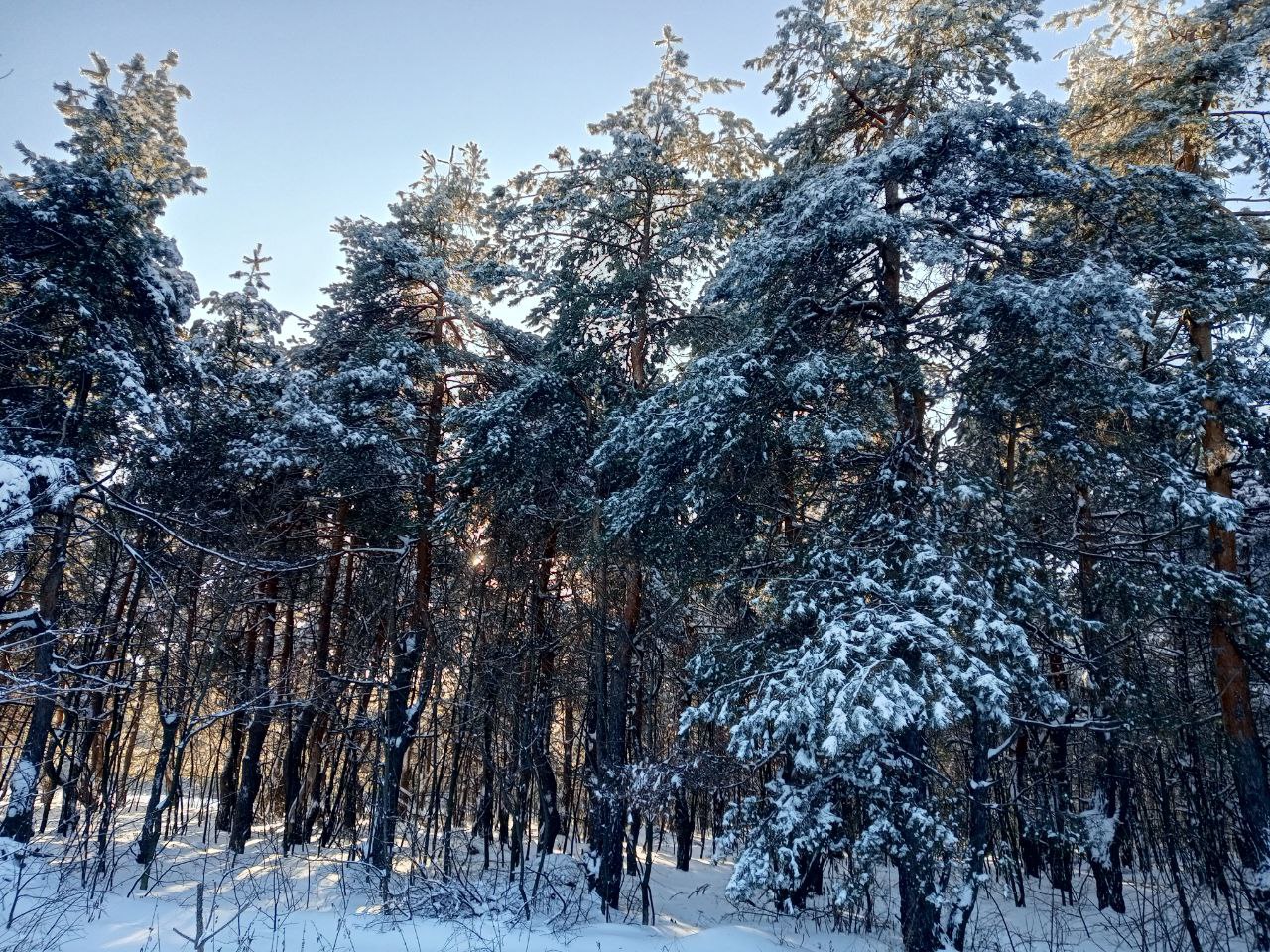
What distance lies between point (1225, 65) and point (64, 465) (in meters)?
17.9

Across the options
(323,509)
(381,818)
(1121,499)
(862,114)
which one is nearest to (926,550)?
(1121,499)

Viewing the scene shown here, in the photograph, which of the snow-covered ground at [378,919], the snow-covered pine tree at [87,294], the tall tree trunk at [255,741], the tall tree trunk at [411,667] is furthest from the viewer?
the tall tree trunk at [255,741]

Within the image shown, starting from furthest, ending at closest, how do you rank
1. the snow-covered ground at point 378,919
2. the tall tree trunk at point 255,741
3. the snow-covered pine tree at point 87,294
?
1. the tall tree trunk at point 255,741
2. the snow-covered pine tree at point 87,294
3. the snow-covered ground at point 378,919

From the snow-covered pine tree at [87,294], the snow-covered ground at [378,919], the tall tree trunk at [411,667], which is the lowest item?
the snow-covered ground at [378,919]

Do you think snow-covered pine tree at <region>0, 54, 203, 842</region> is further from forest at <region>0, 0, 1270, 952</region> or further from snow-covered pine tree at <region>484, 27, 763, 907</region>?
snow-covered pine tree at <region>484, 27, 763, 907</region>

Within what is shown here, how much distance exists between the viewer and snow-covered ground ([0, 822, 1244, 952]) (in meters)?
8.00

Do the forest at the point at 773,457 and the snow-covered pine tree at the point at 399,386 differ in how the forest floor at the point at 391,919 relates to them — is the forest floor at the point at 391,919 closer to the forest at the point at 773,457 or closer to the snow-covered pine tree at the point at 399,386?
the forest at the point at 773,457

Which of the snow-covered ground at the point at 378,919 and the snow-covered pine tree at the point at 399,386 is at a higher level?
the snow-covered pine tree at the point at 399,386

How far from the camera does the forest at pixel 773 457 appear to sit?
26.6ft

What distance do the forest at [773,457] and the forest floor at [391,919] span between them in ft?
0.83

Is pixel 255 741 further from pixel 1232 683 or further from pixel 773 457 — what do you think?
pixel 1232 683

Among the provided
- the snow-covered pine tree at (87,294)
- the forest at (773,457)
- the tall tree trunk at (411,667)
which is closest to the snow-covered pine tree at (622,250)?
the forest at (773,457)

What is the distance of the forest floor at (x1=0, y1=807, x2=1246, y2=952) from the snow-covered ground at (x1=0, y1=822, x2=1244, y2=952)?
31 millimetres

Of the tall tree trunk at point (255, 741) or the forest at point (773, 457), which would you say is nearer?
the forest at point (773, 457)
